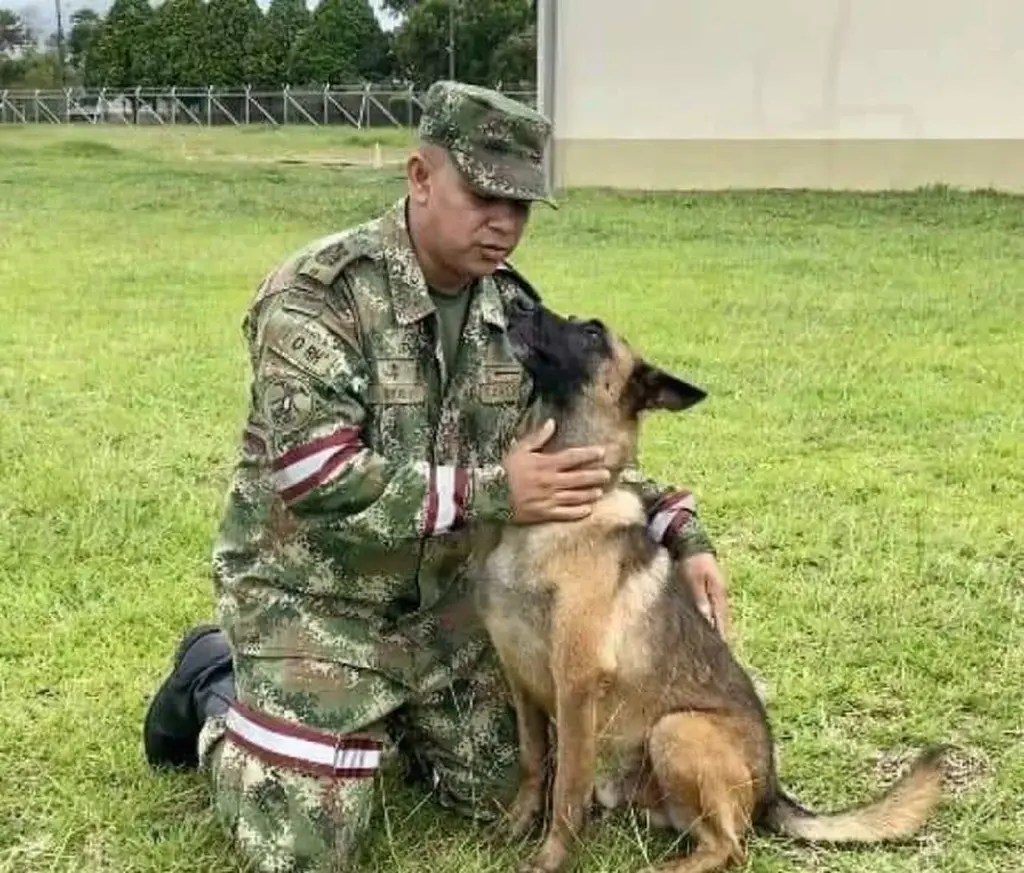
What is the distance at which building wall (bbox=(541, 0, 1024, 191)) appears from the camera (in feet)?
59.9

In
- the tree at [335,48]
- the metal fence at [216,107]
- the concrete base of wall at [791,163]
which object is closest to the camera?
the concrete base of wall at [791,163]

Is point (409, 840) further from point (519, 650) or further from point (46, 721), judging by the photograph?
point (46, 721)

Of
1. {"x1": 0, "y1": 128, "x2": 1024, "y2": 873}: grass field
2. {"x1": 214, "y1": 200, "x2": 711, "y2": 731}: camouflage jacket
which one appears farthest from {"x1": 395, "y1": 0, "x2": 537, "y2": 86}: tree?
{"x1": 214, "y1": 200, "x2": 711, "y2": 731}: camouflage jacket

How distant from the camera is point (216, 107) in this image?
41625 millimetres

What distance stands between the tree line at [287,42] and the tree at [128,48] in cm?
4

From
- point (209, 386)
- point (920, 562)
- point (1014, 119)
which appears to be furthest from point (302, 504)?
point (1014, 119)

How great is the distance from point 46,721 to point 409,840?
1023mm

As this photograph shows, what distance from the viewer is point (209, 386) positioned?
285 inches

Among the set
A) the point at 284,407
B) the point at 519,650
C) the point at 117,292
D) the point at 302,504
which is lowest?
the point at 117,292

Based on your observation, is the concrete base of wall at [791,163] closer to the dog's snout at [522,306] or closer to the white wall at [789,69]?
the white wall at [789,69]

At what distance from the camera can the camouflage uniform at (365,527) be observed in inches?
110

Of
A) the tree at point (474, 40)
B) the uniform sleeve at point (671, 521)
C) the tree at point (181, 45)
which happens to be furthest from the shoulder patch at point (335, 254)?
the tree at point (181, 45)

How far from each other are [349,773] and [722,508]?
259 centimetres

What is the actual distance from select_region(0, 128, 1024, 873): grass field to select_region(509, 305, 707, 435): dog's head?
2.83 ft
